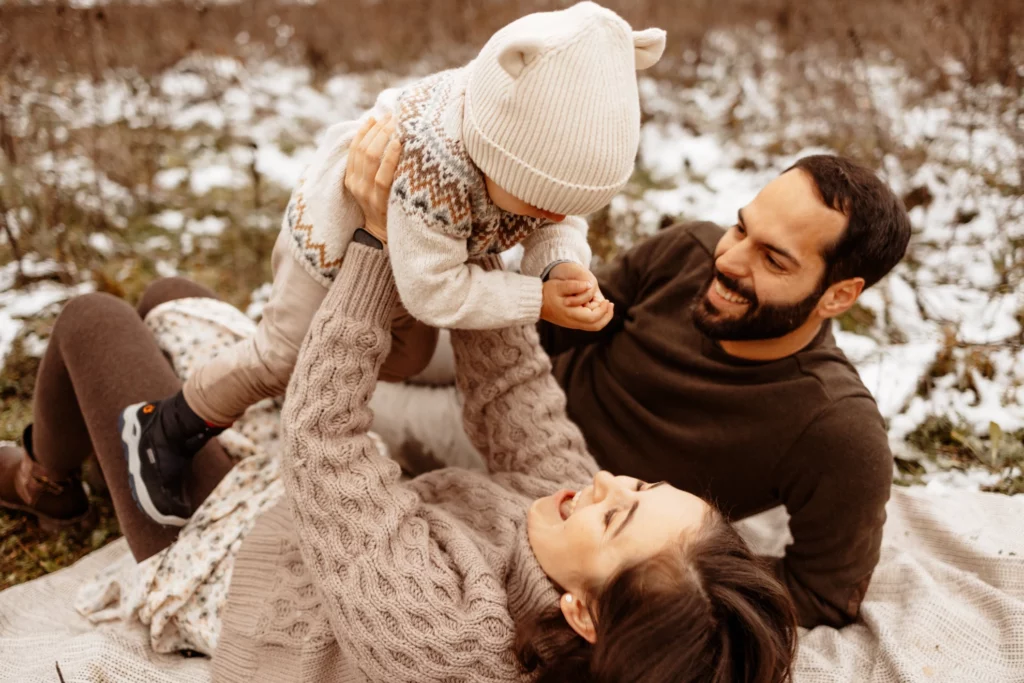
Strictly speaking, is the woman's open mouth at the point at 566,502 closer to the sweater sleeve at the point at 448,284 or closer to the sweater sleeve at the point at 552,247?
the sweater sleeve at the point at 448,284

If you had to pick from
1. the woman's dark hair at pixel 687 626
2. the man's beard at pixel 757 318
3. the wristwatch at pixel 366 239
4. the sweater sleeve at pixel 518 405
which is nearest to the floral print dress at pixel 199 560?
the sweater sleeve at pixel 518 405

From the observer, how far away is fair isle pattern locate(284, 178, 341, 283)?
1.83 m

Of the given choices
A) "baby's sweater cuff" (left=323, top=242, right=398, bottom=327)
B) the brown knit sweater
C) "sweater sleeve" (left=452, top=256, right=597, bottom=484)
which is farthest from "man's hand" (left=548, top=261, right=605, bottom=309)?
the brown knit sweater

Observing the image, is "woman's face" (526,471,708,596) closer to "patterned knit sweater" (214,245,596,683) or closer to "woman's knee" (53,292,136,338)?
"patterned knit sweater" (214,245,596,683)

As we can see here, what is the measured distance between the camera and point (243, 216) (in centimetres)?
441

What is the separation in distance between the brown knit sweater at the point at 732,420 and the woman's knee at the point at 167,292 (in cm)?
123

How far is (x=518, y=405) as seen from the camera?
6.46 feet

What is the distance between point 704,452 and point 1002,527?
1.01 m

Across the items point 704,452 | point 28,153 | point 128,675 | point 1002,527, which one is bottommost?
point 1002,527

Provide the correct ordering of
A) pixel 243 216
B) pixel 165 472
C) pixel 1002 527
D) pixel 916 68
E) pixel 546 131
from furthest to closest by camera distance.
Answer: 1. pixel 916 68
2. pixel 243 216
3. pixel 1002 527
4. pixel 165 472
5. pixel 546 131

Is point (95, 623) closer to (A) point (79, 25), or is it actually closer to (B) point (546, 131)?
(B) point (546, 131)

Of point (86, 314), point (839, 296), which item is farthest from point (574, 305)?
point (86, 314)

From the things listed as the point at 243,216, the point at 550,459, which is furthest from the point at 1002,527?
the point at 243,216

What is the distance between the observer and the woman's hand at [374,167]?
5.38 feet
